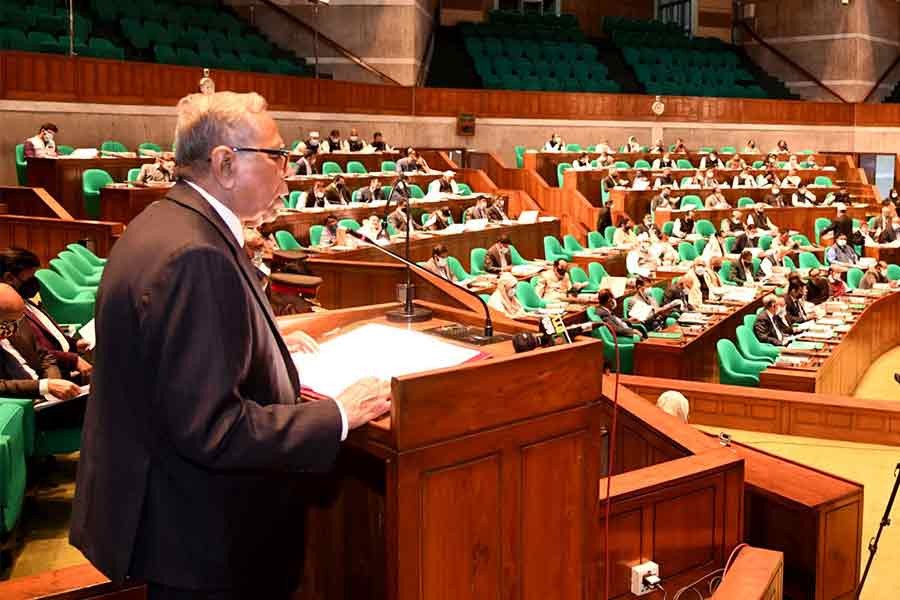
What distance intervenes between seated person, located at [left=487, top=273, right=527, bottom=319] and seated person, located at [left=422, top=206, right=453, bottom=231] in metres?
2.80

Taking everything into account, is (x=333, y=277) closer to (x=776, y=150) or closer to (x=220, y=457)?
(x=220, y=457)

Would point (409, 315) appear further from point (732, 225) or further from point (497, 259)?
point (732, 225)

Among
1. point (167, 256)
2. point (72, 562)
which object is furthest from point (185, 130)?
point (72, 562)

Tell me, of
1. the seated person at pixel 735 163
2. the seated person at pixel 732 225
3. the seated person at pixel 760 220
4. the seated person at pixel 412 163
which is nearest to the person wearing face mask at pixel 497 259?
the seated person at pixel 412 163

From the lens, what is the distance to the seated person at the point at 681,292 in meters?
8.63

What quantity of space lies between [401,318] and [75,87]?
935 centimetres

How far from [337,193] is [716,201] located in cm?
585

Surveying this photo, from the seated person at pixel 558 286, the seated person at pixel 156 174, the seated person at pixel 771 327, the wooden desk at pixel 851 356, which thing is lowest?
the wooden desk at pixel 851 356

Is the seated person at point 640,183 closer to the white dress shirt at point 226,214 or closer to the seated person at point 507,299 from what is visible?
the seated person at point 507,299

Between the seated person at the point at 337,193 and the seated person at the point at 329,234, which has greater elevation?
the seated person at the point at 337,193

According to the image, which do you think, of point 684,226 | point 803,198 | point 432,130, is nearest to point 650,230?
point 684,226

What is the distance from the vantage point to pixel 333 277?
4.75 meters

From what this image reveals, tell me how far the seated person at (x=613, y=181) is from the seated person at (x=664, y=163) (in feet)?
3.42

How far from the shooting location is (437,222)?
10766 mm
